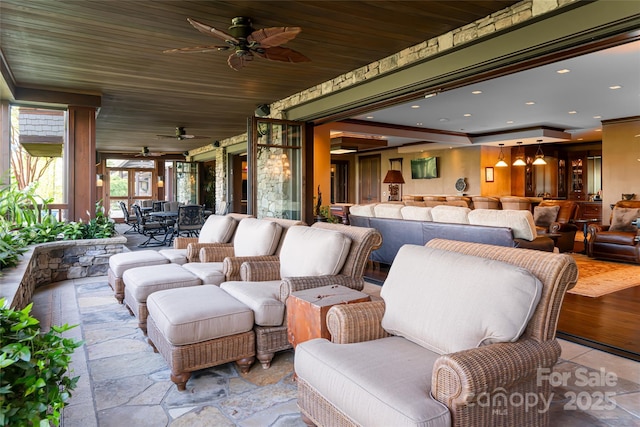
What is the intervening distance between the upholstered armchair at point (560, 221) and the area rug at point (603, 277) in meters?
0.65

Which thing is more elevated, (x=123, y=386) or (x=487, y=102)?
(x=487, y=102)

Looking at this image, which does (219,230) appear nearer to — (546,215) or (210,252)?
(210,252)

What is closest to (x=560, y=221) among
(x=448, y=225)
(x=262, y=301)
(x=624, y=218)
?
(x=624, y=218)

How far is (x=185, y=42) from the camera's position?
452 cm

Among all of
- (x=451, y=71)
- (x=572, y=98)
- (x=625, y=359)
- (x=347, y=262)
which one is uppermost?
(x=572, y=98)

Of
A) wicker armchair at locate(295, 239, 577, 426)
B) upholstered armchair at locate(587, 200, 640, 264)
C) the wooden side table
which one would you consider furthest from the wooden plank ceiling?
upholstered armchair at locate(587, 200, 640, 264)

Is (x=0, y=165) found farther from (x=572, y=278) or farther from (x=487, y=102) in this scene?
(x=487, y=102)

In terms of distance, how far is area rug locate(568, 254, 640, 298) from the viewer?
471 centimetres

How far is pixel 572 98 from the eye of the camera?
23.5 feet

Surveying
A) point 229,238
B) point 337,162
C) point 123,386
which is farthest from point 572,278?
point 337,162

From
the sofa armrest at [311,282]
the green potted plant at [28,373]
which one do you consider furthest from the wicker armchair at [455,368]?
the green potted plant at [28,373]

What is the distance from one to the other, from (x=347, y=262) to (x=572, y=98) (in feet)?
20.8

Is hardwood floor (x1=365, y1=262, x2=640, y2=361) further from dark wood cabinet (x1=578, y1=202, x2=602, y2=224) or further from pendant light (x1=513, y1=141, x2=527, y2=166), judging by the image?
pendant light (x1=513, y1=141, x2=527, y2=166)

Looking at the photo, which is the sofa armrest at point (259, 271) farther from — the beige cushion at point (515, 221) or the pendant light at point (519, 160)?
the pendant light at point (519, 160)
